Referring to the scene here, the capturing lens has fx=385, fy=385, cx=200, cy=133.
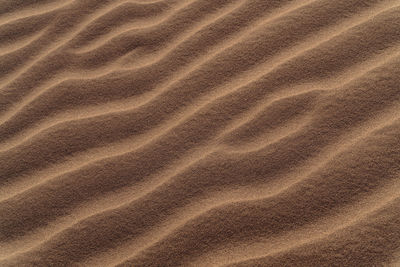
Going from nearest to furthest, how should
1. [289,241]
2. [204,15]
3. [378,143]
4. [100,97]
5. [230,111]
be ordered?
[289,241] → [378,143] → [230,111] → [100,97] → [204,15]

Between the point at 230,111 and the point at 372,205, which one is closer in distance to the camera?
the point at 372,205

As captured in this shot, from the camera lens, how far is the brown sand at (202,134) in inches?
54.3

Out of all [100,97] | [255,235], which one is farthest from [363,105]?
[100,97]

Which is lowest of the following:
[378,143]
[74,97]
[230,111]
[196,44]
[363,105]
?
[378,143]

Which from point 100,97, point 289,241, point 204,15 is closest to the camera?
point 289,241

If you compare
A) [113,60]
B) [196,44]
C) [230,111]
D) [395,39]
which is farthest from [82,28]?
[395,39]

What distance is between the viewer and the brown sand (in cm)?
138

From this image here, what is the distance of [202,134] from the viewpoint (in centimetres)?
159

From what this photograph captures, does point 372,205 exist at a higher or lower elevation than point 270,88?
lower

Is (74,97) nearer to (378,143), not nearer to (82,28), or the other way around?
(82,28)

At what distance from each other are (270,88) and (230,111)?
0.65ft

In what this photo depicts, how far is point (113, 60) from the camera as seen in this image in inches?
71.8

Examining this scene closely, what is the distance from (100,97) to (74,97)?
124mm

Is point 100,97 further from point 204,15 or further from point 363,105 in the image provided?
point 363,105
